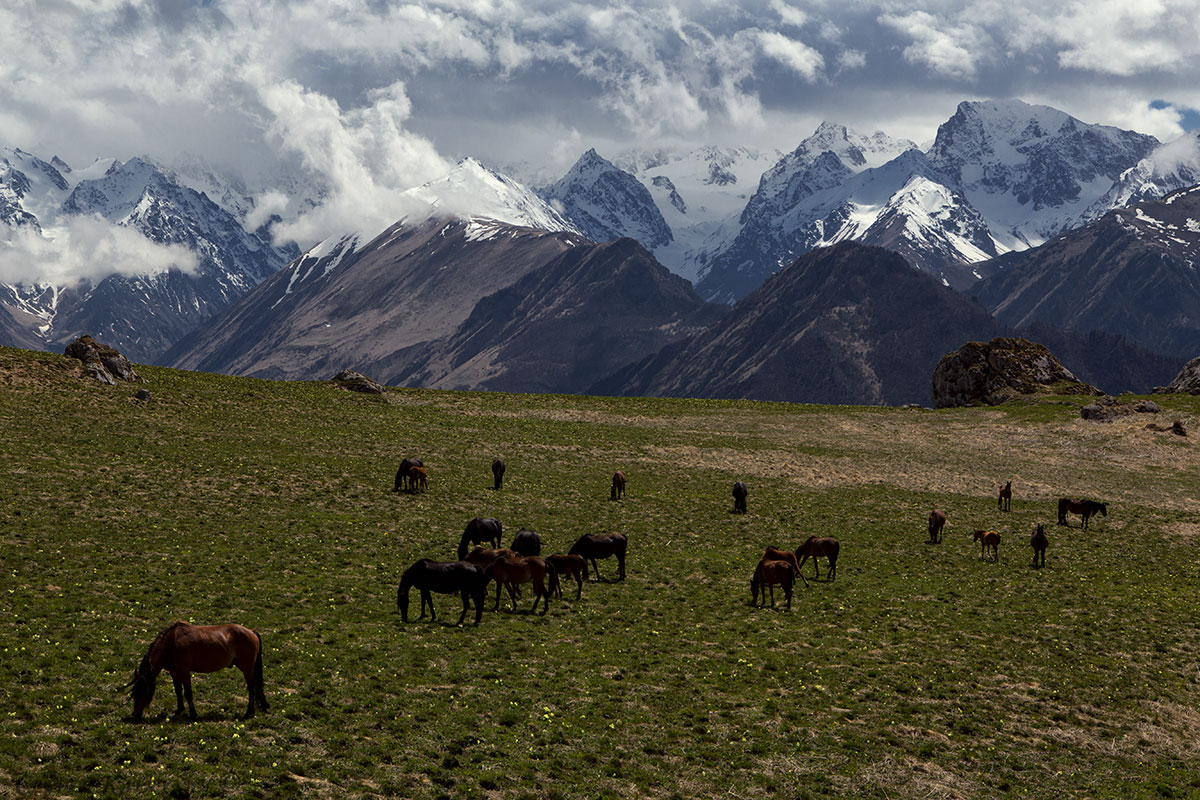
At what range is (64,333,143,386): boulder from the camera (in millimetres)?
80375

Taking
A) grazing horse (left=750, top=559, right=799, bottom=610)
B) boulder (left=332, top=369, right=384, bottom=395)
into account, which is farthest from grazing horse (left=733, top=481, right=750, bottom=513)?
boulder (left=332, top=369, right=384, bottom=395)

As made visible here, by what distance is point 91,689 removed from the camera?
2486 centimetres

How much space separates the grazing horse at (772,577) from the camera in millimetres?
39031

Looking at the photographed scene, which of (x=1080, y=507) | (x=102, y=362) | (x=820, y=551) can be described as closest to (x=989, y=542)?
(x=820, y=551)

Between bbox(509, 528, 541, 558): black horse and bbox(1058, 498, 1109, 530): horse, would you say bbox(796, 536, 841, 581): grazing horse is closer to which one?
bbox(509, 528, 541, 558): black horse

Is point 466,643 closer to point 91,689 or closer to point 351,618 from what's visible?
point 351,618

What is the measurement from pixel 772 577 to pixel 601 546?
7.55m

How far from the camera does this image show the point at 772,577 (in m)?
39.4

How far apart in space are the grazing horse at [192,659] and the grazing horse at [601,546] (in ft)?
62.1

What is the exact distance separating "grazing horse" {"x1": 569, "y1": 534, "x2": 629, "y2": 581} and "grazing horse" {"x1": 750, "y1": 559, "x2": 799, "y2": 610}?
5.99 meters

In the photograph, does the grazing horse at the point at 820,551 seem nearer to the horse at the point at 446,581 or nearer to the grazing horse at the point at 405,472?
the horse at the point at 446,581

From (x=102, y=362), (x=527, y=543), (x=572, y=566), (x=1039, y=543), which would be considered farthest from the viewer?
(x=102, y=362)

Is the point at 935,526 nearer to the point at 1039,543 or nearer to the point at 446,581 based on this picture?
the point at 1039,543

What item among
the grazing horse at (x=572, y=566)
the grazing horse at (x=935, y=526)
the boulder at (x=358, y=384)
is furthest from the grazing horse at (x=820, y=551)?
the boulder at (x=358, y=384)
